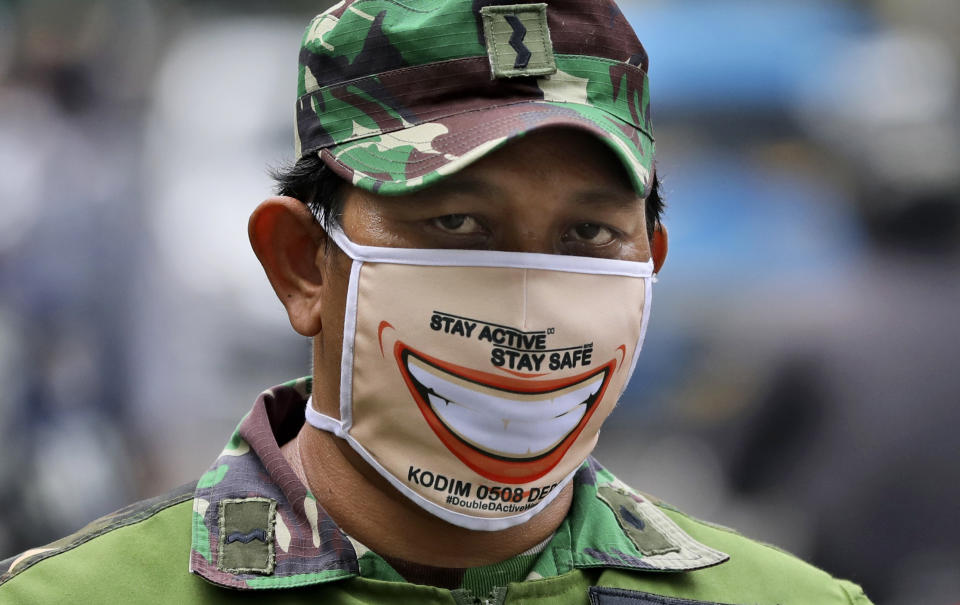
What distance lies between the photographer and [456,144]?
2223 millimetres

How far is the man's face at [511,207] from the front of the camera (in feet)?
7.43

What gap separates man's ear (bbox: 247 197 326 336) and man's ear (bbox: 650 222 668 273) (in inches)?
33.0

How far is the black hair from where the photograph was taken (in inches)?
96.9

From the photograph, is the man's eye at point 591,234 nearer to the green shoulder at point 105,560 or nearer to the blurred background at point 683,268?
the green shoulder at point 105,560

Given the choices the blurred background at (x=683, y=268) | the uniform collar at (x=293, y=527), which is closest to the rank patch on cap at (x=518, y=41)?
the uniform collar at (x=293, y=527)

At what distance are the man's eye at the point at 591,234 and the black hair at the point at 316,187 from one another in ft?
0.82

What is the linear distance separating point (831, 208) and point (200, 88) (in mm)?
4056

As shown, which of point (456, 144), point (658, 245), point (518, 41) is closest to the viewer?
point (456, 144)

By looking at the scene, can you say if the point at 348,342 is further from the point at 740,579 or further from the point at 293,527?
the point at 740,579

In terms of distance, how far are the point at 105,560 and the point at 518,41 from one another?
1.35 m

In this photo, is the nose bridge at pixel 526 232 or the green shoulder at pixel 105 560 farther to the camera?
the nose bridge at pixel 526 232

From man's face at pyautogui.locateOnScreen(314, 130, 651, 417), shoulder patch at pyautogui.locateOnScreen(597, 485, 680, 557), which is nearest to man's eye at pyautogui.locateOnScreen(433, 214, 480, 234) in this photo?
man's face at pyautogui.locateOnScreen(314, 130, 651, 417)

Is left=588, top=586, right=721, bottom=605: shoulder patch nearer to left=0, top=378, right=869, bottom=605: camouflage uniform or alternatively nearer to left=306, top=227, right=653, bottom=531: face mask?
left=0, top=378, right=869, bottom=605: camouflage uniform

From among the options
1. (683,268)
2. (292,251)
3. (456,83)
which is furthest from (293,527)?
(683,268)
